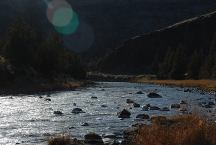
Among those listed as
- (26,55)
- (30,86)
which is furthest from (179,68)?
(30,86)

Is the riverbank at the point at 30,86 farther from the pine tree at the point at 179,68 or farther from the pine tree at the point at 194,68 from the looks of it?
the pine tree at the point at 179,68

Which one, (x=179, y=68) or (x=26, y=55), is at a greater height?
(x=179, y=68)

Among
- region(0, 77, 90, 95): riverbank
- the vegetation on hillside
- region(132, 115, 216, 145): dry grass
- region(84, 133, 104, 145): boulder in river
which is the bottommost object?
region(84, 133, 104, 145): boulder in river

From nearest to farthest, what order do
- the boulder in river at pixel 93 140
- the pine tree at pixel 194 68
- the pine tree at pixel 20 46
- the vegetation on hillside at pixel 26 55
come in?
the boulder in river at pixel 93 140, the vegetation on hillside at pixel 26 55, the pine tree at pixel 20 46, the pine tree at pixel 194 68

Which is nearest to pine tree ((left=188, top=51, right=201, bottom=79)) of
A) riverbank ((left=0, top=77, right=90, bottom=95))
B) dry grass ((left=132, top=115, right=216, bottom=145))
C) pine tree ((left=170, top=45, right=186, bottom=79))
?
pine tree ((left=170, top=45, right=186, bottom=79))

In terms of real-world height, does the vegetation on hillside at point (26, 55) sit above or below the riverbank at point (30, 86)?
above

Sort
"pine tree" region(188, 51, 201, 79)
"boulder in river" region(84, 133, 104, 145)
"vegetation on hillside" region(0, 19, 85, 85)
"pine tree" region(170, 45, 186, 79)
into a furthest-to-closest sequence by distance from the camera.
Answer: "pine tree" region(170, 45, 186, 79)
"pine tree" region(188, 51, 201, 79)
"vegetation on hillside" region(0, 19, 85, 85)
"boulder in river" region(84, 133, 104, 145)

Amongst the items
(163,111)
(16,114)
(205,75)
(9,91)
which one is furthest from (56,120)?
(205,75)

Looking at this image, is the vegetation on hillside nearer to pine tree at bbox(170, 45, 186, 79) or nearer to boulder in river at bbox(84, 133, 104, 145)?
pine tree at bbox(170, 45, 186, 79)

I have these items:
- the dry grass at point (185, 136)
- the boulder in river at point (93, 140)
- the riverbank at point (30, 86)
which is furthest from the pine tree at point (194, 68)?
the dry grass at point (185, 136)

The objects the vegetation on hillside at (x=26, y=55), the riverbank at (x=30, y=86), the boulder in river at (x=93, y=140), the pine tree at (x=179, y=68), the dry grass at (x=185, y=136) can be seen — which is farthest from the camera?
the pine tree at (x=179, y=68)

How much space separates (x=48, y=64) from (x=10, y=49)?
11.5m

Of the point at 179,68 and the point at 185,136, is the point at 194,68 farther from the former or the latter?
the point at 185,136

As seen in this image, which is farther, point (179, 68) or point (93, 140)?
point (179, 68)
